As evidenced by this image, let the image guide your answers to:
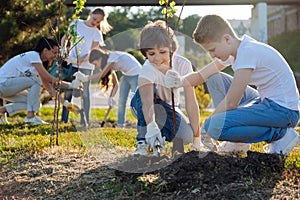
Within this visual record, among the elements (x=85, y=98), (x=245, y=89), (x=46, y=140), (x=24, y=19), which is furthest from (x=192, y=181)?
(x=24, y=19)

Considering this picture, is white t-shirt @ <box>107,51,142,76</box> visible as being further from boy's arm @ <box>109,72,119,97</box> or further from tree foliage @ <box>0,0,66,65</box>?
tree foliage @ <box>0,0,66,65</box>

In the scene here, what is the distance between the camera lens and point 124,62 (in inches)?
230

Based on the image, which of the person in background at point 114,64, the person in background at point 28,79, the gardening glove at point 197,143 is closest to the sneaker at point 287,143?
the gardening glove at point 197,143

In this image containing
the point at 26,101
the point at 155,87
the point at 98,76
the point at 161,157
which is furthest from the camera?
the point at 26,101

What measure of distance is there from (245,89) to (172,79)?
462mm

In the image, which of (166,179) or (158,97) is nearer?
(166,179)

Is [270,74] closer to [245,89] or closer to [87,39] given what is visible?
[245,89]

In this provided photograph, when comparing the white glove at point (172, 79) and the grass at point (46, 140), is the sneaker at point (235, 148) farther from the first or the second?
the white glove at point (172, 79)

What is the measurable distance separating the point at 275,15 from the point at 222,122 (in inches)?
597

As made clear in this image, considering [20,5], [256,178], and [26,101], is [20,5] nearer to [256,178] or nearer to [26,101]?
[26,101]

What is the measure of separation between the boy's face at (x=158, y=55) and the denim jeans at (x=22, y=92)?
2857 millimetres

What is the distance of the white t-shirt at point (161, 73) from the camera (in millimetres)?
3445

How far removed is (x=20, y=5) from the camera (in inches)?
282

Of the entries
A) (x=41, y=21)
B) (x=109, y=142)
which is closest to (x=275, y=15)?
(x=41, y=21)
